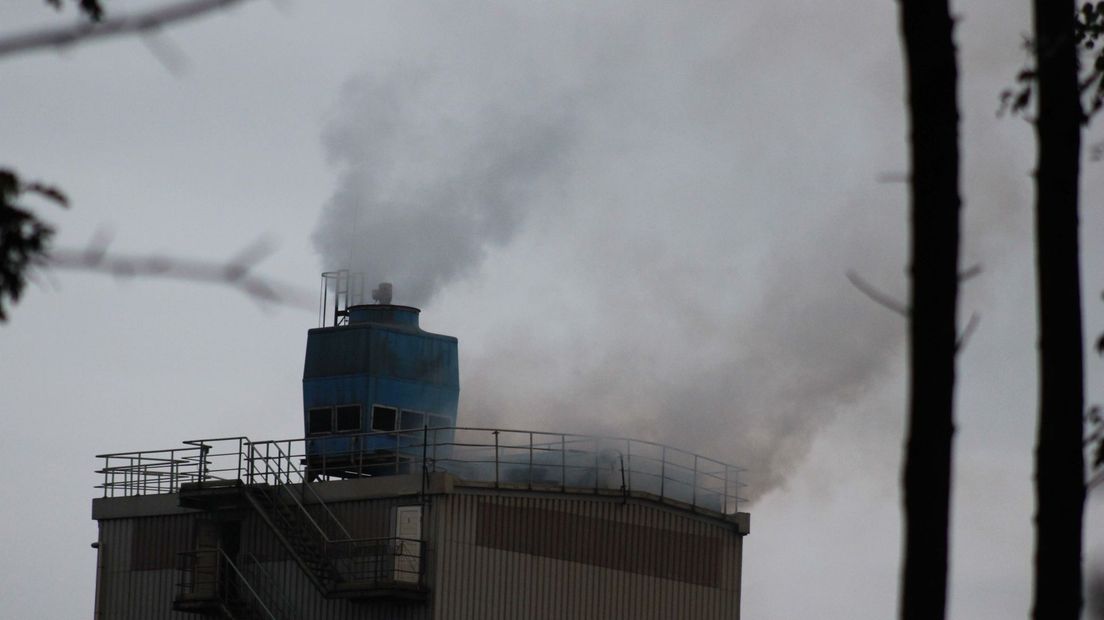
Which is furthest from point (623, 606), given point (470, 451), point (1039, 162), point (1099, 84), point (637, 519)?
point (1039, 162)

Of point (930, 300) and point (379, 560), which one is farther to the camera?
point (379, 560)

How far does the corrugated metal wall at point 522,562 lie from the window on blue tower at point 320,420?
11.4 ft

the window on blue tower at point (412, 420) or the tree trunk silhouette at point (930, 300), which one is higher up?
the window on blue tower at point (412, 420)

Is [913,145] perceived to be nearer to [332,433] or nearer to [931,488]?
[931,488]

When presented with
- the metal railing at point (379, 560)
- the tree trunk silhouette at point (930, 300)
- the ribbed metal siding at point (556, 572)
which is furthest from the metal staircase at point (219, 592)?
the tree trunk silhouette at point (930, 300)

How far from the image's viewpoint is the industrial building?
38.6 meters

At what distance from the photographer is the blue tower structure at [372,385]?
1656 inches

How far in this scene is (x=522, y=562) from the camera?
38781 millimetres

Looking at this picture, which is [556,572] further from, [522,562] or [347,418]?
[347,418]

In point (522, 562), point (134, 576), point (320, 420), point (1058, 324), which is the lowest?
point (134, 576)

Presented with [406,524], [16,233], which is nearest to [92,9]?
[16,233]

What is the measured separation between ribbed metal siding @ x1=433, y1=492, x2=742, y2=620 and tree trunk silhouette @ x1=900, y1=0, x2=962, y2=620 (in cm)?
2870

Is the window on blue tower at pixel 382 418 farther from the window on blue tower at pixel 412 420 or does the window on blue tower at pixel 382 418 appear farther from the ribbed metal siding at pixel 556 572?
the ribbed metal siding at pixel 556 572

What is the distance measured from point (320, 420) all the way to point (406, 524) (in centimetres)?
601
